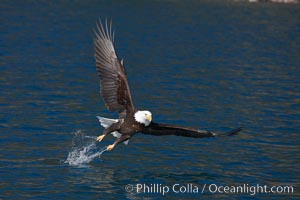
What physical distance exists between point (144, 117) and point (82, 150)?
3.01 meters

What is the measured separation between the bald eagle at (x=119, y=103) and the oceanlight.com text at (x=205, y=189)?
3.10ft

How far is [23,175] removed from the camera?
14.2 m

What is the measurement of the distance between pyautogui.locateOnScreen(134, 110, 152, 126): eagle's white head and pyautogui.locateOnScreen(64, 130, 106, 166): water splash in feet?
6.82

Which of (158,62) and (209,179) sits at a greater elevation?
(158,62)

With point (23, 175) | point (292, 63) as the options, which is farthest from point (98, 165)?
point (292, 63)

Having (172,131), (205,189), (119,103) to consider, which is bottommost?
(205,189)

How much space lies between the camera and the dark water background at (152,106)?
14695 millimetres

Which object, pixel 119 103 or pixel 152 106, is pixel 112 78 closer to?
pixel 119 103

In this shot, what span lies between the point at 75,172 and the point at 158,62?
15.7 metres

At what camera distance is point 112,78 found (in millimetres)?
14398

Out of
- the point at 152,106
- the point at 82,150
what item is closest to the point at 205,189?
the point at 82,150

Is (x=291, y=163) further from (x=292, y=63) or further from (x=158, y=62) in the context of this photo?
(x=292, y=63)

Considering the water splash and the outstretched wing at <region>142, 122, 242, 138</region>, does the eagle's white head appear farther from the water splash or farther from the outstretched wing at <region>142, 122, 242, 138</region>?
the water splash

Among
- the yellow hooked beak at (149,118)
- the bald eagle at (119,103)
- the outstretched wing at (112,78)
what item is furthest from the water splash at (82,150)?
the yellow hooked beak at (149,118)
